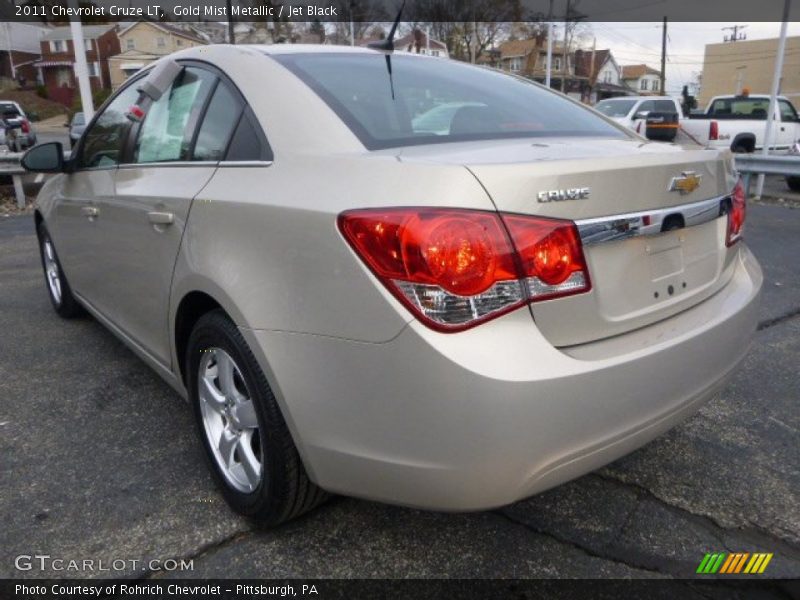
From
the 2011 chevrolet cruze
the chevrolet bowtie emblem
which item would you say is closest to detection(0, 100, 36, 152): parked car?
the 2011 chevrolet cruze

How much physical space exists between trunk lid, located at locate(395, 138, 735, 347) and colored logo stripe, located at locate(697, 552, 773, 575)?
0.80 metres

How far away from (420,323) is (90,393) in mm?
2407

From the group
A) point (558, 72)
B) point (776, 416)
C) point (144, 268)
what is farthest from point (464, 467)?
point (558, 72)

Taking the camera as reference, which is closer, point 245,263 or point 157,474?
point 245,263

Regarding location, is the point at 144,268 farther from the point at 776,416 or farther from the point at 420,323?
the point at 776,416

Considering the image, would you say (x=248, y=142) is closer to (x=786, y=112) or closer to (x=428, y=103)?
(x=428, y=103)

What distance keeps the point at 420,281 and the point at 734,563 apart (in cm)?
141

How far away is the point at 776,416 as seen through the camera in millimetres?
3018

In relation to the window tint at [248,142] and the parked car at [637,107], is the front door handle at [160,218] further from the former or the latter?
the parked car at [637,107]

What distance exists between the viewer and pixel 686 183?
77.0 inches

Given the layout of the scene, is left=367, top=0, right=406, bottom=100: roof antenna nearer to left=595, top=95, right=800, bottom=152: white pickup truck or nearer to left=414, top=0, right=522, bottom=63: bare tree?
left=595, top=95, right=800, bottom=152: white pickup truck

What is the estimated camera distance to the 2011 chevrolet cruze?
157 cm

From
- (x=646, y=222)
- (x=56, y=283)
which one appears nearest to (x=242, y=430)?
(x=646, y=222)

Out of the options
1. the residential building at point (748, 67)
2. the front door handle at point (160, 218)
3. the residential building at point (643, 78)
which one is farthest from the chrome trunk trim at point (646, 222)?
the residential building at point (643, 78)
